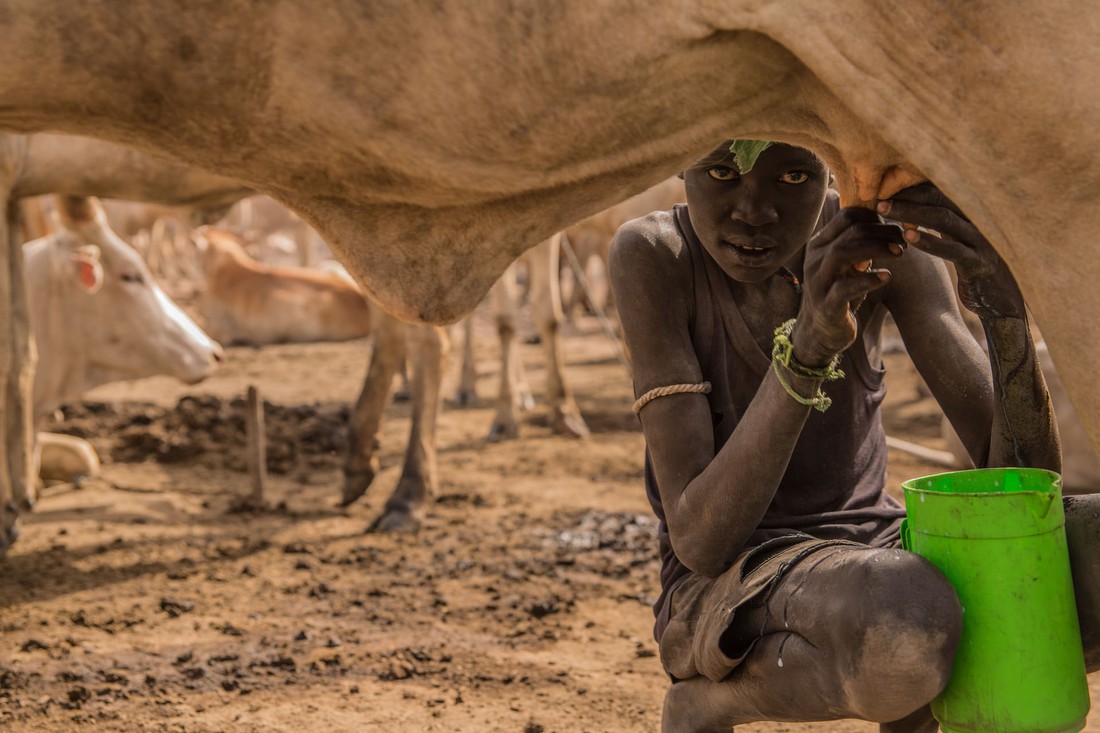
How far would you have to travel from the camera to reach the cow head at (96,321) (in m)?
6.15

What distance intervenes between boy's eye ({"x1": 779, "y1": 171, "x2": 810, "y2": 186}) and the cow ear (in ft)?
15.2

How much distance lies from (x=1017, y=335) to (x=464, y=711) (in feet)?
6.06

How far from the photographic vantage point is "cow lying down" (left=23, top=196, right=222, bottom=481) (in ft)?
20.0

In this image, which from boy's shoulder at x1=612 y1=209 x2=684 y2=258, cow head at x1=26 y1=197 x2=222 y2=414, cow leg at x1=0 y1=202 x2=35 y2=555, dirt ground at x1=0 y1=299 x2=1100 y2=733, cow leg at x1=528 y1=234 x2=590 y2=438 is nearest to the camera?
boy's shoulder at x1=612 y1=209 x2=684 y2=258

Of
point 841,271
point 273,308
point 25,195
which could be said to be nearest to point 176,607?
point 25,195

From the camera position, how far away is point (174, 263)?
23422 millimetres

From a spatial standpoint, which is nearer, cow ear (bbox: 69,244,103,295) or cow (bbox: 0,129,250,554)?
cow (bbox: 0,129,250,554)

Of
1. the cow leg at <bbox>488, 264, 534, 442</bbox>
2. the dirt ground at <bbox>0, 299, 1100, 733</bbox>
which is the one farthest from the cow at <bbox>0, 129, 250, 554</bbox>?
the cow leg at <bbox>488, 264, 534, 442</bbox>

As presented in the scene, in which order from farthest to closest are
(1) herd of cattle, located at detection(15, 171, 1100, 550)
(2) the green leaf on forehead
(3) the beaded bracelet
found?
(1) herd of cattle, located at detection(15, 171, 1100, 550), (2) the green leaf on forehead, (3) the beaded bracelet

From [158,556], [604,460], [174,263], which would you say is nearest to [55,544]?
[158,556]

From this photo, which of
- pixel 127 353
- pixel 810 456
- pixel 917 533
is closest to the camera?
pixel 917 533

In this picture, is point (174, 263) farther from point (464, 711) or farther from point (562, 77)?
point (562, 77)

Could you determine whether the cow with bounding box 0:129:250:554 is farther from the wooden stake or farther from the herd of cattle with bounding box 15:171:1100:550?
the wooden stake

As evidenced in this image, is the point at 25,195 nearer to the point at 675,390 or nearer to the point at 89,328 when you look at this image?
the point at 89,328
